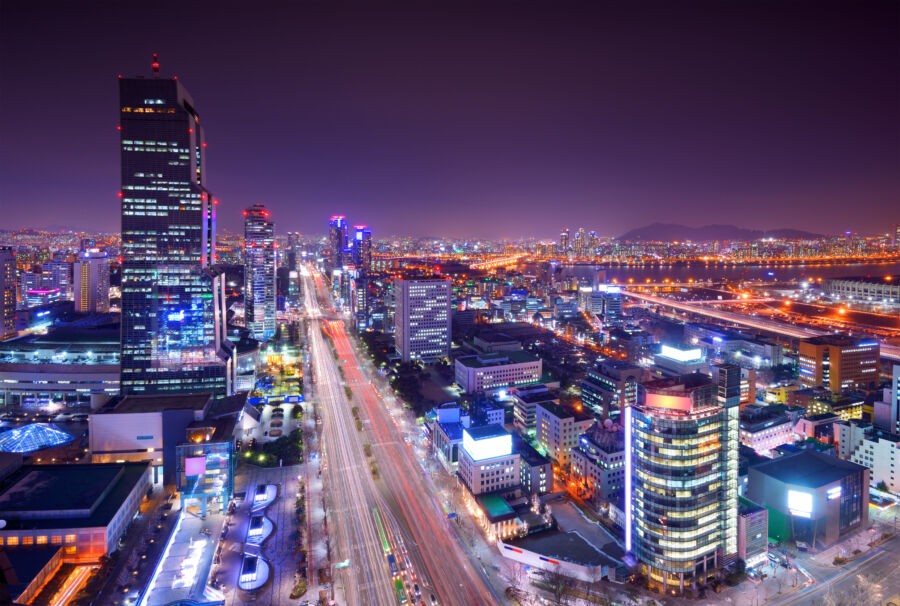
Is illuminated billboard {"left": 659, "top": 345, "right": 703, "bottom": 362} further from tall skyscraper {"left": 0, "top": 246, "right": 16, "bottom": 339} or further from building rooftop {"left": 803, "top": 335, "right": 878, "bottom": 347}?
tall skyscraper {"left": 0, "top": 246, "right": 16, "bottom": 339}

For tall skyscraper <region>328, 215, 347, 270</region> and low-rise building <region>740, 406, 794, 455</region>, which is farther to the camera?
tall skyscraper <region>328, 215, 347, 270</region>

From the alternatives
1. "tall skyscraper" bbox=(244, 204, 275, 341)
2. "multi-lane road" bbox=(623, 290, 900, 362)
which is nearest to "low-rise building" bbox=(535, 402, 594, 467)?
"multi-lane road" bbox=(623, 290, 900, 362)

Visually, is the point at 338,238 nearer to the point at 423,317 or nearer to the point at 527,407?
the point at 423,317

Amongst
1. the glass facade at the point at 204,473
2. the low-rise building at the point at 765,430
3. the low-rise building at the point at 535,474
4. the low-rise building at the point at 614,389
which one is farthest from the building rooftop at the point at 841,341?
the glass facade at the point at 204,473

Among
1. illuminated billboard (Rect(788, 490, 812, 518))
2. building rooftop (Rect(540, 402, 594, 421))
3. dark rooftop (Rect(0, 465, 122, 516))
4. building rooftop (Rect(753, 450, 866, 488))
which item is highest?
building rooftop (Rect(540, 402, 594, 421))

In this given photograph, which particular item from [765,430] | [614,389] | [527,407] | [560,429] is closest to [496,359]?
[527,407]

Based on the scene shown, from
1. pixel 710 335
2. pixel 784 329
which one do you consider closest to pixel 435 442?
pixel 710 335

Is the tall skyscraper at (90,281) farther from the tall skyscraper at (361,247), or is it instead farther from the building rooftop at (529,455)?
the building rooftop at (529,455)
